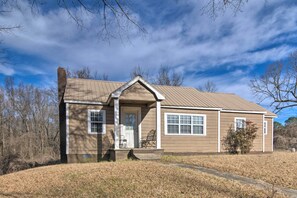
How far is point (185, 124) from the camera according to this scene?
1538 centimetres

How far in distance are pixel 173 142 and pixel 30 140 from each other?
1588 cm

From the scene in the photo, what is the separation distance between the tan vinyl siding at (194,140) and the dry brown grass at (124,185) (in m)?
6.35

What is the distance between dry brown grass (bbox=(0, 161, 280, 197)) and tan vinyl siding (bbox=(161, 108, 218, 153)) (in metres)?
6.35

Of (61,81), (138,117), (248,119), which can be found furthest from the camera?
(248,119)

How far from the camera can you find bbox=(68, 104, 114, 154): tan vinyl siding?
1301cm

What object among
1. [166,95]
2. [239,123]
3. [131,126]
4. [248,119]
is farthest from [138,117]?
[248,119]

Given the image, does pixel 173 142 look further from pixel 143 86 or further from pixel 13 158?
pixel 13 158

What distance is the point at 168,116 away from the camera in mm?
15102

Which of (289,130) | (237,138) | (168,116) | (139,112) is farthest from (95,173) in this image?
(289,130)

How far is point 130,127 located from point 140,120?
2.40 feet

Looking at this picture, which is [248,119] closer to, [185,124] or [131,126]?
[185,124]

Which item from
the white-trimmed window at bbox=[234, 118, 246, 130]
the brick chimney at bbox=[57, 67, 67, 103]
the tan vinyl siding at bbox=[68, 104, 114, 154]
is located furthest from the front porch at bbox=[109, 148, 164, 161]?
the white-trimmed window at bbox=[234, 118, 246, 130]

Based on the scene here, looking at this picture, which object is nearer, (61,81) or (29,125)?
(61,81)

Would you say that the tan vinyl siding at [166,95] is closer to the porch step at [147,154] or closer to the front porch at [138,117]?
the front porch at [138,117]
